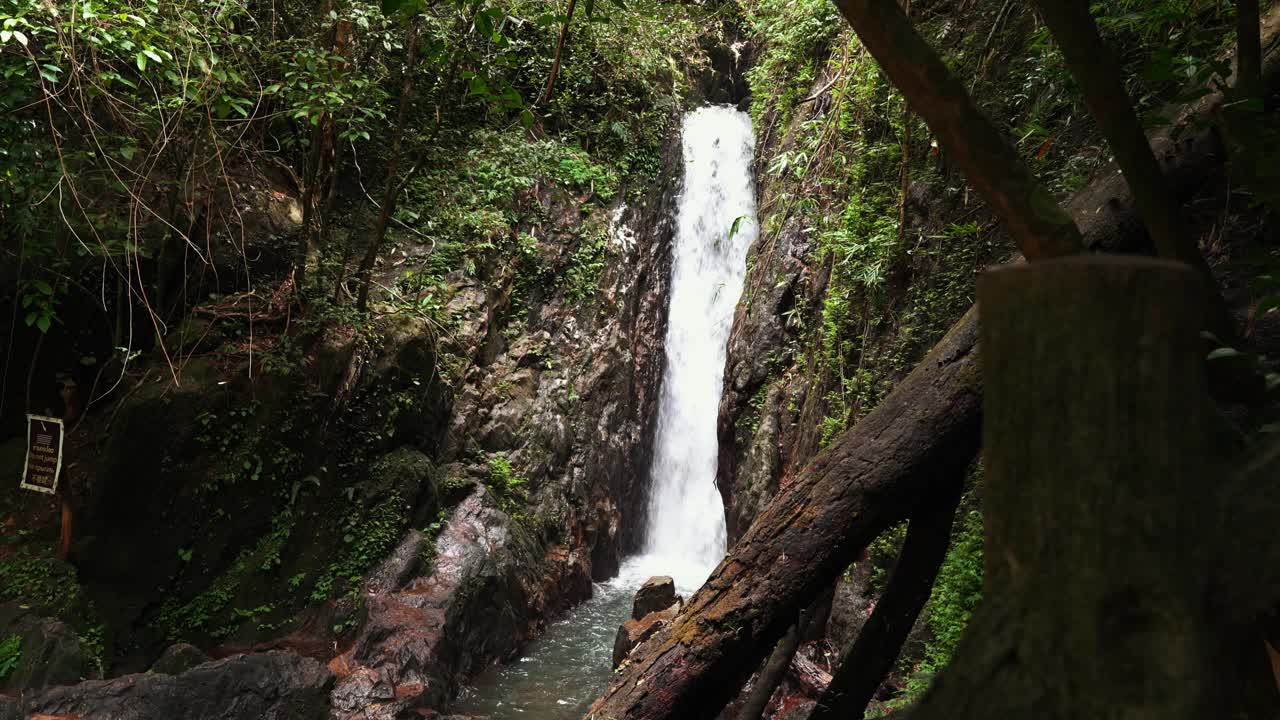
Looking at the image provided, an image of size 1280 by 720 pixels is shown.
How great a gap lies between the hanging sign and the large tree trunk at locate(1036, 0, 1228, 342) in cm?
572

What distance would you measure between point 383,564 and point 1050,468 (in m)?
6.60

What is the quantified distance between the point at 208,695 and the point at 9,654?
4.49 ft

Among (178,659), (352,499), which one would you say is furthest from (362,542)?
(178,659)

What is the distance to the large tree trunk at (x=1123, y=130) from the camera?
4.47 feet

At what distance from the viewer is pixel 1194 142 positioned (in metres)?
2.11

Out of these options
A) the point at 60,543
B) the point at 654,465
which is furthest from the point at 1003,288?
the point at 654,465

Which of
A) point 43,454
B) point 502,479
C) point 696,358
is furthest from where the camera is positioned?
point 696,358

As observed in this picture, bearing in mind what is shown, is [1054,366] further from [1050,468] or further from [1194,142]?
[1194,142]

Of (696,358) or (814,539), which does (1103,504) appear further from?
(696,358)

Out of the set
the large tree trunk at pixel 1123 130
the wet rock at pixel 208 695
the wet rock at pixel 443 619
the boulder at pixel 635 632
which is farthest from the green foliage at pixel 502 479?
the large tree trunk at pixel 1123 130

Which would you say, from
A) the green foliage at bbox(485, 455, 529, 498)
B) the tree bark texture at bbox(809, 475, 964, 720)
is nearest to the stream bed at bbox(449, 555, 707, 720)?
the green foliage at bbox(485, 455, 529, 498)

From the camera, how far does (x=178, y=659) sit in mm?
5039

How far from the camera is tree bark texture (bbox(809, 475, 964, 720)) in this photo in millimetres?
2381

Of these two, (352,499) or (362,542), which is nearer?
(362,542)
